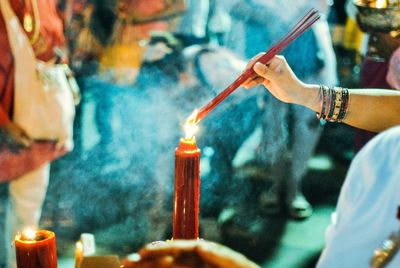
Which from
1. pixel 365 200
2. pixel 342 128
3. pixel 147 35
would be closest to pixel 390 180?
pixel 365 200

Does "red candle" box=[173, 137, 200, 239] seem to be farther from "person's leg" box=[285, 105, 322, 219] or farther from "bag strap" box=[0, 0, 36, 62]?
"person's leg" box=[285, 105, 322, 219]

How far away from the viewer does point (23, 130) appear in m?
2.52

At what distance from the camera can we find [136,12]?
101 inches

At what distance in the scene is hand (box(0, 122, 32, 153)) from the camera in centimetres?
249

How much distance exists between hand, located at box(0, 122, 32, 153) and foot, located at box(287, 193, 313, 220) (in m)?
1.37

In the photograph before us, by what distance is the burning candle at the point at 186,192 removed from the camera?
3.65 ft

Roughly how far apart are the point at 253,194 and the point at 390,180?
82.7 inches

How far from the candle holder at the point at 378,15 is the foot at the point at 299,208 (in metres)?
0.93

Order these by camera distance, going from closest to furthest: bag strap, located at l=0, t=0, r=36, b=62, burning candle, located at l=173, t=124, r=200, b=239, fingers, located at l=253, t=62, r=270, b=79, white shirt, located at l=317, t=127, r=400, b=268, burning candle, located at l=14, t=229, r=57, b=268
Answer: white shirt, located at l=317, t=127, r=400, b=268 → burning candle, located at l=173, t=124, r=200, b=239 → burning candle, located at l=14, t=229, r=57, b=268 → fingers, located at l=253, t=62, r=270, b=79 → bag strap, located at l=0, t=0, r=36, b=62

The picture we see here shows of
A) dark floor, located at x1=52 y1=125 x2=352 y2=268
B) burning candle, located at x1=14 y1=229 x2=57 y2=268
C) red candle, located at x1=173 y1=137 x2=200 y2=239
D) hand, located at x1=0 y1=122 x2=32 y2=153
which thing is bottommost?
dark floor, located at x1=52 y1=125 x2=352 y2=268

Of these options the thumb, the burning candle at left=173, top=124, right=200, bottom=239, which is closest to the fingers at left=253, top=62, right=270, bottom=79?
the thumb

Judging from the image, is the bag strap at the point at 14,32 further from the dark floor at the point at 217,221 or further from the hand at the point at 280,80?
the hand at the point at 280,80

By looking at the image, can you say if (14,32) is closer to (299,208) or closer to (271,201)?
(271,201)

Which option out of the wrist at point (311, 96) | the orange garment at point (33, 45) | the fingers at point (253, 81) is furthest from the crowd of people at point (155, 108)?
the fingers at point (253, 81)
